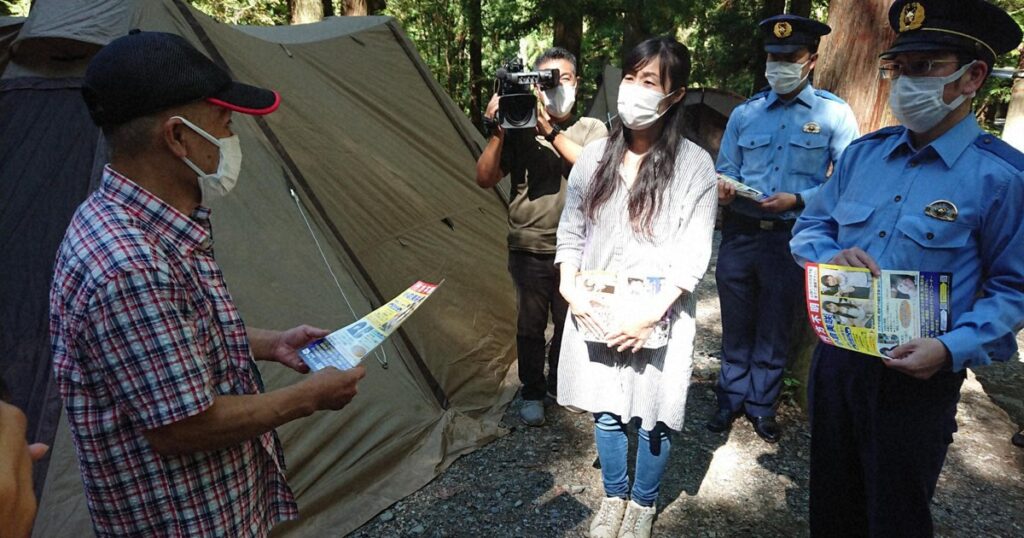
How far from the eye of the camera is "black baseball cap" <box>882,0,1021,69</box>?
150cm

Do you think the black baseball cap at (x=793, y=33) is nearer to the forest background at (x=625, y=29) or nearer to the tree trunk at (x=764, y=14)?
the forest background at (x=625, y=29)

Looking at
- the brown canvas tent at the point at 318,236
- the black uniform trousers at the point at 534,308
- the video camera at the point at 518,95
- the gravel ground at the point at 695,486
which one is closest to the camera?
the brown canvas tent at the point at 318,236

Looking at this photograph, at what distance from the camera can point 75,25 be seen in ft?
8.49

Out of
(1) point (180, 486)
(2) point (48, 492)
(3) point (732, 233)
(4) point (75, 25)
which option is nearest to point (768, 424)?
(3) point (732, 233)

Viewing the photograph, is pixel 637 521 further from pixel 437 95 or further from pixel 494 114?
pixel 437 95

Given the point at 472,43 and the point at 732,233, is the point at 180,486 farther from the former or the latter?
the point at 472,43

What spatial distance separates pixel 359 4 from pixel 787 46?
6049mm

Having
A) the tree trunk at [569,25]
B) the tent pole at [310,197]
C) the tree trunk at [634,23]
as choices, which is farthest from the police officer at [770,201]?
the tree trunk at [634,23]

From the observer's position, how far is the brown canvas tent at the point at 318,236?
7.91ft

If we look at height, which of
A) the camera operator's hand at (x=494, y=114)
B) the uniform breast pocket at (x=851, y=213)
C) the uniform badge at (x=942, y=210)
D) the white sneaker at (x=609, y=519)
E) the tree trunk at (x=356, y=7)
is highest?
the tree trunk at (x=356, y=7)

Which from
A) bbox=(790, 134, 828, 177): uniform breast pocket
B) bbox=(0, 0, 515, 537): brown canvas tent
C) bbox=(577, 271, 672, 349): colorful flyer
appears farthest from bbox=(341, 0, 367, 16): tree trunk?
bbox=(577, 271, 672, 349): colorful flyer

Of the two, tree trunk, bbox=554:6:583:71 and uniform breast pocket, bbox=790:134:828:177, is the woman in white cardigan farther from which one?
tree trunk, bbox=554:6:583:71

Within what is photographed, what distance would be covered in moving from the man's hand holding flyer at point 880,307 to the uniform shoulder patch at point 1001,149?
0.33 metres

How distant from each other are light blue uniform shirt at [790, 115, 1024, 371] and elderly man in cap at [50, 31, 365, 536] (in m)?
1.50
